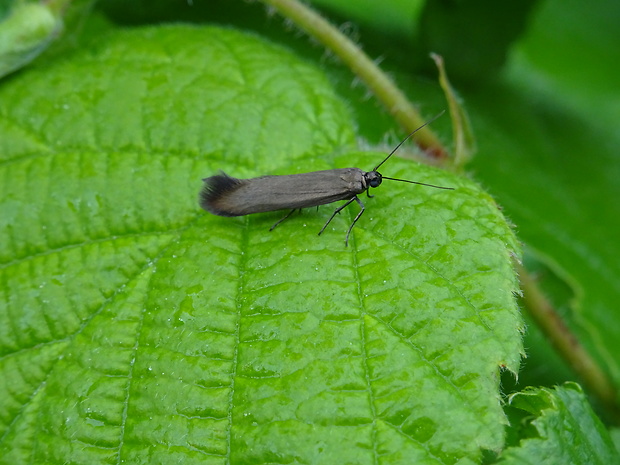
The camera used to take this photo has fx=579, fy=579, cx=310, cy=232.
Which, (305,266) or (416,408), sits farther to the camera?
(305,266)

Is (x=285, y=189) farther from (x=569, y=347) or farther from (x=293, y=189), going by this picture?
(x=569, y=347)

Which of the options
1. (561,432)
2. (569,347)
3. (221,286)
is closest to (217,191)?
(221,286)

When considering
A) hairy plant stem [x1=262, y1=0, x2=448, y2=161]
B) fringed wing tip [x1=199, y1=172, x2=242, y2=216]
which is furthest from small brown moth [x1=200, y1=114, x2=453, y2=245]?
hairy plant stem [x1=262, y1=0, x2=448, y2=161]

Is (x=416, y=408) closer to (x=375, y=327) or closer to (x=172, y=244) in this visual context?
(x=375, y=327)

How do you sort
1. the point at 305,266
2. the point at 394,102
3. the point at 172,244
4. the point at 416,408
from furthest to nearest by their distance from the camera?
the point at 394,102 < the point at 172,244 < the point at 305,266 < the point at 416,408

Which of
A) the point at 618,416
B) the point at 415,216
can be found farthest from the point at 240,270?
the point at 618,416

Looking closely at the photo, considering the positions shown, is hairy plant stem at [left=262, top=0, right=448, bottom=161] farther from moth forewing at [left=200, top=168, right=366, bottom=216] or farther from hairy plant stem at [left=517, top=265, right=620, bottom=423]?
hairy plant stem at [left=517, top=265, right=620, bottom=423]

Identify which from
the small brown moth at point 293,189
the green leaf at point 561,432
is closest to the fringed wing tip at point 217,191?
the small brown moth at point 293,189
